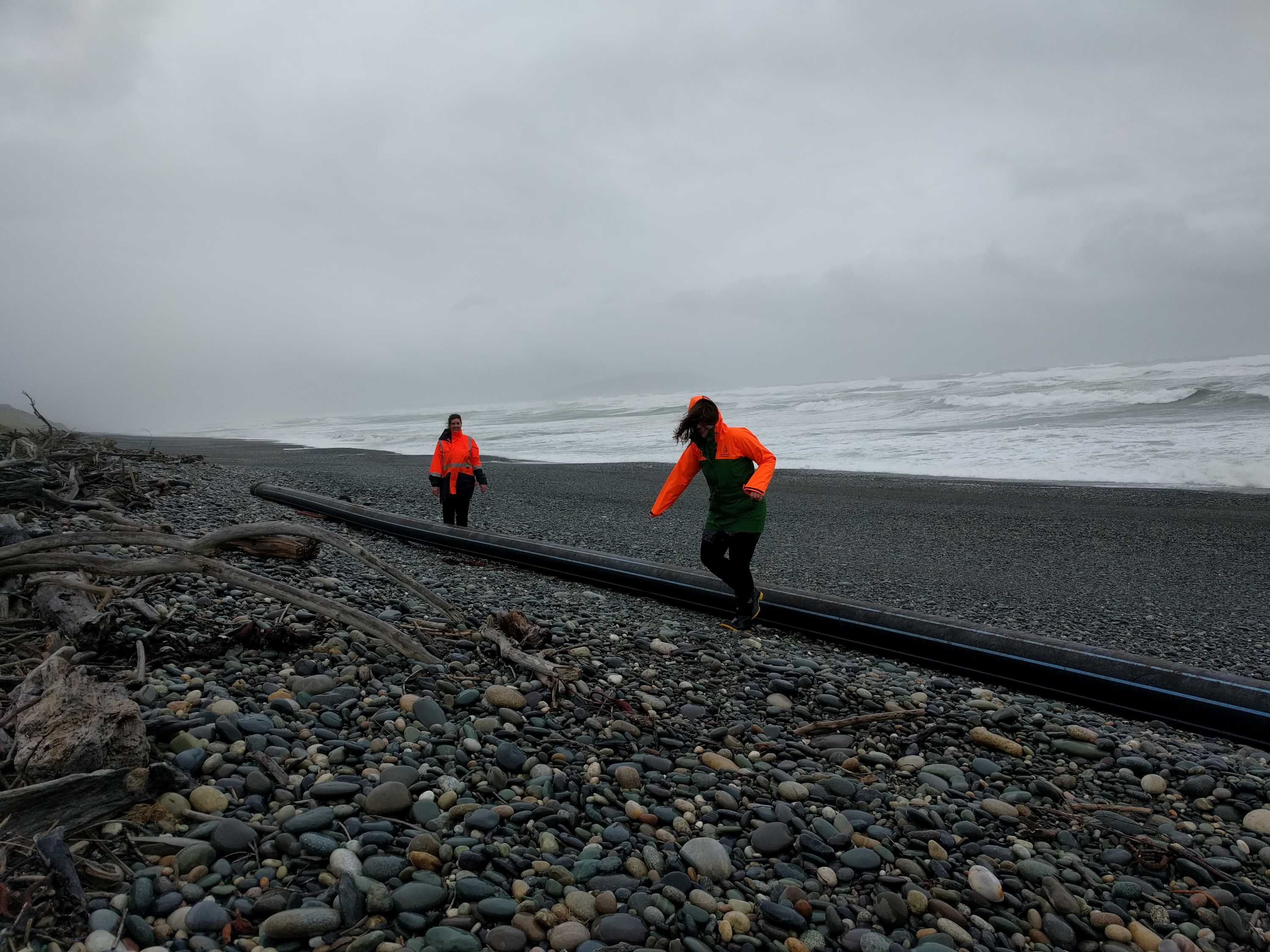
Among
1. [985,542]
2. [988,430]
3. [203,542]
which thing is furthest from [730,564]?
[988,430]

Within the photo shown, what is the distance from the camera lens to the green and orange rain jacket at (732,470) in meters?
5.36

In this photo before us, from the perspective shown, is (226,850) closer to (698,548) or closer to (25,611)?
(25,611)

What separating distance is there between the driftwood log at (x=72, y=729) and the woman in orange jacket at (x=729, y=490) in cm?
351

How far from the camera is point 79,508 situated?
296 inches

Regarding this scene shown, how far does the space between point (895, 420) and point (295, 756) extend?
3287cm

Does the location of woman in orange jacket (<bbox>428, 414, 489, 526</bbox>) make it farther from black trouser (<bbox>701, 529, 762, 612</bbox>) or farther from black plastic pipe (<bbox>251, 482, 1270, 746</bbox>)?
black trouser (<bbox>701, 529, 762, 612</bbox>)

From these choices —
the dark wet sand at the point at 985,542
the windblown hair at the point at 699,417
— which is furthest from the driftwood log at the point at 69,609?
the dark wet sand at the point at 985,542

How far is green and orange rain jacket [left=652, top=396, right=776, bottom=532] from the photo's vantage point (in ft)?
17.6

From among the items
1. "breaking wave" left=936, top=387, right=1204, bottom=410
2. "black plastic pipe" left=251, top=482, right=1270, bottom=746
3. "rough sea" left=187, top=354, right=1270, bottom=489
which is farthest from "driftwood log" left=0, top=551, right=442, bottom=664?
"breaking wave" left=936, top=387, right=1204, bottom=410

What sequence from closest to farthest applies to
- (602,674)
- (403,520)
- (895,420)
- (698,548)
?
(602,674) → (403,520) → (698,548) → (895,420)

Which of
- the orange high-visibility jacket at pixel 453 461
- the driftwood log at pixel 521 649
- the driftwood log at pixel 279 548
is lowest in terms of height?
the driftwood log at pixel 521 649

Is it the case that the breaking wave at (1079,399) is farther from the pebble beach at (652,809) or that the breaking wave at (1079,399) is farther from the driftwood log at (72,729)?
the driftwood log at (72,729)

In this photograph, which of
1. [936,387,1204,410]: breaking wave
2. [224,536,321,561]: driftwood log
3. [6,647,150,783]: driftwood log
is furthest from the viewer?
[936,387,1204,410]: breaking wave

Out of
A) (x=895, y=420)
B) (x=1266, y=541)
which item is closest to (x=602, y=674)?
(x=1266, y=541)
